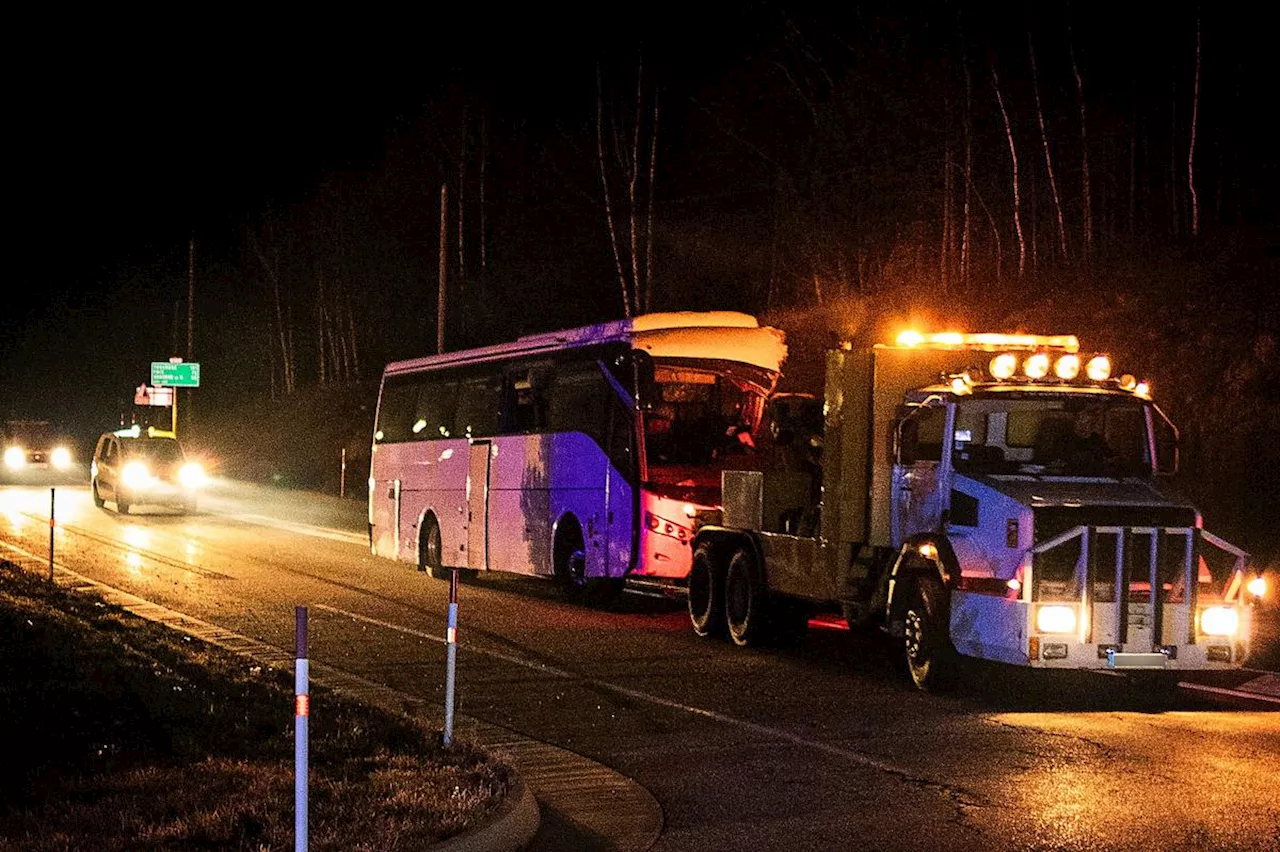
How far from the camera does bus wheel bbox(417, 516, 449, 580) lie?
85.0 feet

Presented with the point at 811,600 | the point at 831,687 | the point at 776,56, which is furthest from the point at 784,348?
the point at 776,56

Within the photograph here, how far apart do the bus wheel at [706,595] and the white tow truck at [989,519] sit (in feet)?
2.42

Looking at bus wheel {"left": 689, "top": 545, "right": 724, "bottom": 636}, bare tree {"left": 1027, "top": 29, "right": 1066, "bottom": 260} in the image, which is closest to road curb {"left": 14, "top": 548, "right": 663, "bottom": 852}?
bus wheel {"left": 689, "top": 545, "right": 724, "bottom": 636}

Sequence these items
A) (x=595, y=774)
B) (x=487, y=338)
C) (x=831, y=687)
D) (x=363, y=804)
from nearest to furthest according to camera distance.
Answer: (x=363, y=804)
(x=595, y=774)
(x=831, y=687)
(x=487, y=338)

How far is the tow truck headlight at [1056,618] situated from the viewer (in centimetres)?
1263

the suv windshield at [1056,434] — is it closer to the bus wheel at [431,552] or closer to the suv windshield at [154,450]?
the bus wheel at [431,552]

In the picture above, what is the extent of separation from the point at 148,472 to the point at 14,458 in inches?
1195

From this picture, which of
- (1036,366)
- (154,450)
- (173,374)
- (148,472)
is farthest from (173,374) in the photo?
(1036,366)

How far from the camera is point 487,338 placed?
2094 inches

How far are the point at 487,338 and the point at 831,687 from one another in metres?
39.8

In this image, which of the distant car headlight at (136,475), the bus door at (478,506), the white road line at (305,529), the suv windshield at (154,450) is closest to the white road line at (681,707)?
the bus door at (478,506)

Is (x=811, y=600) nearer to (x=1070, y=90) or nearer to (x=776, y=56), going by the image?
(x=1070, y=90)

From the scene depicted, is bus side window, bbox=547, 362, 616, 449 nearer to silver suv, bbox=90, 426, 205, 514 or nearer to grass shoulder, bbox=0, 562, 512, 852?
grass shoulder, bbox=0, 562, 512, 852

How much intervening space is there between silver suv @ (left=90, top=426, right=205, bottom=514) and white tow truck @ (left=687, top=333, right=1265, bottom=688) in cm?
2562
